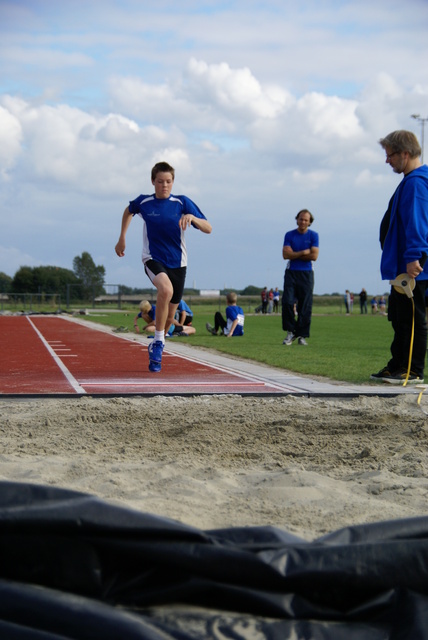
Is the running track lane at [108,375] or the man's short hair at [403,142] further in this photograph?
the man's short hair at [403,142]

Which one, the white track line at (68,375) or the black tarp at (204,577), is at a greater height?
the black tarp at (204,577)

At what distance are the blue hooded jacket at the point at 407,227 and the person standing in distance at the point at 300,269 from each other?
16.6 ft

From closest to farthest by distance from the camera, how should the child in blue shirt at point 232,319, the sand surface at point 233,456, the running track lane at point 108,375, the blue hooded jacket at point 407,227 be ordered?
the sand surface at point 233,456 → the running track lane at point 108,375 → the blue hooded jacket at point 407,227 → the child in blue shirt at point 232,319

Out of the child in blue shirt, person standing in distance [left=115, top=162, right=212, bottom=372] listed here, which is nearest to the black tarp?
person standing in distance [left=115, top=162, right=212, bottom=372]

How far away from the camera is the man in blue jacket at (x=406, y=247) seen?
6709 millimetres

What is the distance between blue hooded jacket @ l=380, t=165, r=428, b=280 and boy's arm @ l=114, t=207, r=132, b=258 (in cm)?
285

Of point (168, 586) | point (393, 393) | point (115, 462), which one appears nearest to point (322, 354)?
point (393, 393)

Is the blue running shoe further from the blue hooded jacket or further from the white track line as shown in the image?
the blue hooded jacket

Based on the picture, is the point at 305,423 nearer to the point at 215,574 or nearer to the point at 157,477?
the point at 157,477

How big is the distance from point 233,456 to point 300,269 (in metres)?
9.01

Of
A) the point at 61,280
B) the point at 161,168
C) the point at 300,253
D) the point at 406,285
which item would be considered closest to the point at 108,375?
the point at 161,168

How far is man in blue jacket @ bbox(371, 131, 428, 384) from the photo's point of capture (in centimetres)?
671

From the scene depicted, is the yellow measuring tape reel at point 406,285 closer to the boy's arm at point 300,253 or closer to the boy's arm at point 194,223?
the boy's arm at point 194,223

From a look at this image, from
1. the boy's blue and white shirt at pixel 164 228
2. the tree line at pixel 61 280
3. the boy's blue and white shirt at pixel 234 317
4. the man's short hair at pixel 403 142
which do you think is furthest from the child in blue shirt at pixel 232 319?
the tree line at pixel 61 280
